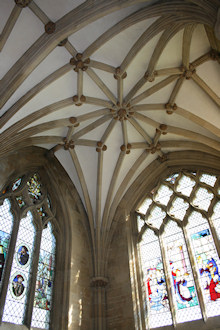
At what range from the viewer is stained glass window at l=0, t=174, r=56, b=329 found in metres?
7.66

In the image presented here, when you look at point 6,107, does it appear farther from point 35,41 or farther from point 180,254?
point 180,254

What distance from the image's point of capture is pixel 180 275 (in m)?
8.73

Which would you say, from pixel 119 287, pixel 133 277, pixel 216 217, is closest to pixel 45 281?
pixel 119 287

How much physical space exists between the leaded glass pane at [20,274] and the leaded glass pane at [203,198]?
15.8 ft

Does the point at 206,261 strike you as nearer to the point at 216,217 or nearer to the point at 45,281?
the point at 216,217

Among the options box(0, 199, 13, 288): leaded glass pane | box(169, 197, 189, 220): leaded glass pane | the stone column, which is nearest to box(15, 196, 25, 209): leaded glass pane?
box(0, 199, 13, 288): leaded glass pane

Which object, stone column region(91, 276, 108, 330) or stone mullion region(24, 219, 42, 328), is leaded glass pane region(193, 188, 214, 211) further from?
stone mullion region(24, 219, 42, 328)

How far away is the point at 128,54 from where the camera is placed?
319 inches

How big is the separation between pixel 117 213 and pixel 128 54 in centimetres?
526

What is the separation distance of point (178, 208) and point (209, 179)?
4.20 ft

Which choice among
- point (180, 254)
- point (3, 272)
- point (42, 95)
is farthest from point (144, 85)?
point (3, 272)

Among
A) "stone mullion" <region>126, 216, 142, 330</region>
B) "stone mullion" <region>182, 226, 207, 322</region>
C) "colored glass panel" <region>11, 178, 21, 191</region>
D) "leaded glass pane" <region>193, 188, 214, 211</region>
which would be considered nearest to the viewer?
"stone mullion" <region>182, 226, 207, 322</region>

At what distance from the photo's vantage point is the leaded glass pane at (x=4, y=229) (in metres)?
7.79

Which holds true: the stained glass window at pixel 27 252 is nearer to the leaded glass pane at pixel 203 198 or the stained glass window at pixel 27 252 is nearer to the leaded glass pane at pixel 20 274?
the leaded glass pane at pixel 20 274
